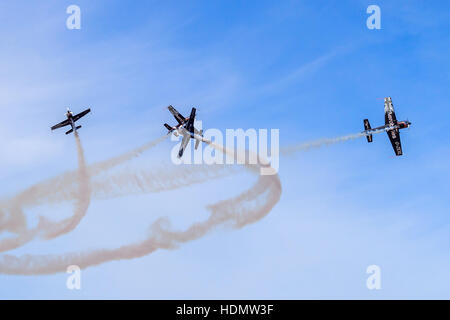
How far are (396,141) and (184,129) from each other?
37511 millimetres

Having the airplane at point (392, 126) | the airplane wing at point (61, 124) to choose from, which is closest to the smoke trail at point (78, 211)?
the airplane wing at point (61, 124)

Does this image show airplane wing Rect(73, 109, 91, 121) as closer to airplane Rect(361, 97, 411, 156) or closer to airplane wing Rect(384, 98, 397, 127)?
airplane Rect(361, 97, 411, 156)

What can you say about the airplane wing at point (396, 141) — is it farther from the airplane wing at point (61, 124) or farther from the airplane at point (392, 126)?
the airplane wing at point (61, 124)

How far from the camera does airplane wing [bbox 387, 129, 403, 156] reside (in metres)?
116

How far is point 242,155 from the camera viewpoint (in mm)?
98375

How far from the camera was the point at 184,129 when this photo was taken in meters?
108

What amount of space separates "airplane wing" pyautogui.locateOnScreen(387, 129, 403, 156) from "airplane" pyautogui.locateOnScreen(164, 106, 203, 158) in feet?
111

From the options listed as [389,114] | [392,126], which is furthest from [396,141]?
[389,114]

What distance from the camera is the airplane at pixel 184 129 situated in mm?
107956

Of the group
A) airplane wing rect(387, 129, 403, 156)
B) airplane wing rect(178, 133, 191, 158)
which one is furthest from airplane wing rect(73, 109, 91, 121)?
airplane wing rect(387, 129, 403, 156)
